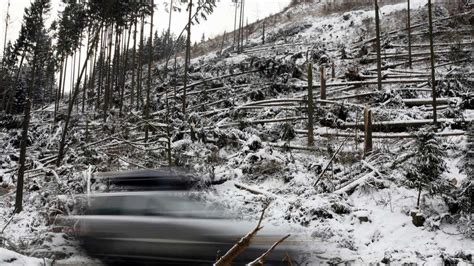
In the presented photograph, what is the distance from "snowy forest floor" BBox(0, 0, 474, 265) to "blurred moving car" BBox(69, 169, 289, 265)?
625 millimetres

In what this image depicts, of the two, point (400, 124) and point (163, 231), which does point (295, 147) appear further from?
point (163, 231)

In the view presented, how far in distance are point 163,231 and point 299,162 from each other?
260 inches

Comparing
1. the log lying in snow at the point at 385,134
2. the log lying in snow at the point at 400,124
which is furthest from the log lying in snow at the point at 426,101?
the log lying in snow at the point at 385,134

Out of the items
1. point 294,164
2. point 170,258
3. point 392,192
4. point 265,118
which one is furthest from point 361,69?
point 170,258

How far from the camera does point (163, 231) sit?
5.32 m

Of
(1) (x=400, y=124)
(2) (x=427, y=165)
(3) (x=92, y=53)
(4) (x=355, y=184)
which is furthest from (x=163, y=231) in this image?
(3) (x=92, y=53)

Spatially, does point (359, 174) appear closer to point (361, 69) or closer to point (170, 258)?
point (170, 258)

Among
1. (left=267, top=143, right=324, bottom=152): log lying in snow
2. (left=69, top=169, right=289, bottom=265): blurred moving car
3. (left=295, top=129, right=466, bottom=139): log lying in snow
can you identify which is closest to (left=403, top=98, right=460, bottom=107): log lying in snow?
(left=295, top=129, right=466, bottom=139): log lying in snow

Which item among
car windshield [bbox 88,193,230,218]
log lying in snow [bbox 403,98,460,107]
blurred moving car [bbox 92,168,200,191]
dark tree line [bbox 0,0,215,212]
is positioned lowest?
car windshield [bbox 88,193,230,218]

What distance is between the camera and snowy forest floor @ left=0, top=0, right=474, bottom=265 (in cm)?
737

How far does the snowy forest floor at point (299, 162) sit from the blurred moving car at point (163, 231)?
625 mm

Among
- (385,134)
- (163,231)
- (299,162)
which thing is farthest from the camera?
(385,134)

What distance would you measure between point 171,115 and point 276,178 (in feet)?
26.0

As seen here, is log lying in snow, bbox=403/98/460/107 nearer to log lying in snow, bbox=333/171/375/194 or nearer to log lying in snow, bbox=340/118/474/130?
log lying in snow, bbox=340/118/474/130
